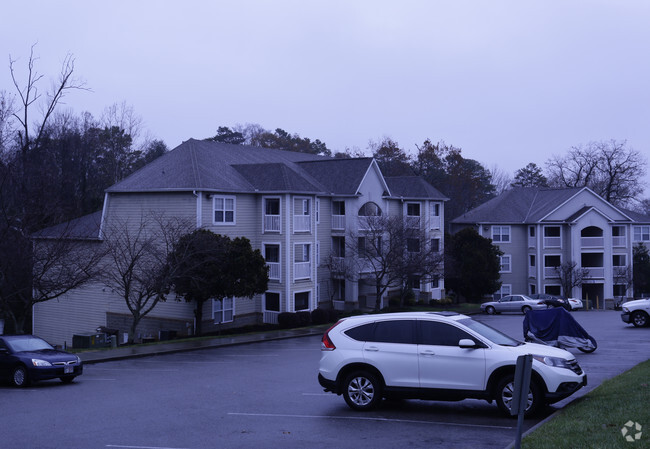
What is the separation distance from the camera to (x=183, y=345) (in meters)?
28.7

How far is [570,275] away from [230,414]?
164 feet

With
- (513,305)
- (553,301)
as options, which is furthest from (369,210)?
(553,301)

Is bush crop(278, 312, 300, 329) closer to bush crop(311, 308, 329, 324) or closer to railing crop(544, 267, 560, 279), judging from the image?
bush crop(311, 308, 329, 324)

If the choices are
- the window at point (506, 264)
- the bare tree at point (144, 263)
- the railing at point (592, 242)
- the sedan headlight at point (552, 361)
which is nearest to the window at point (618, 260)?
the railing at point (592, 242)

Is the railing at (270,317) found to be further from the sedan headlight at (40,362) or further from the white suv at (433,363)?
the white suv at (433,363)

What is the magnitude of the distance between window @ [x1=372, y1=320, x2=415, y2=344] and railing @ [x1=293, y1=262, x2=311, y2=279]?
2667cm

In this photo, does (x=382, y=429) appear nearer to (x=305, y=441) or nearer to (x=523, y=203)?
(x=305, y=441)

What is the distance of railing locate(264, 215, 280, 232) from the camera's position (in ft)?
129

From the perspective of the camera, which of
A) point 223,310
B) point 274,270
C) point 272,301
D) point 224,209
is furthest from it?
point 272,301

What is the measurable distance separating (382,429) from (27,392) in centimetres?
1032

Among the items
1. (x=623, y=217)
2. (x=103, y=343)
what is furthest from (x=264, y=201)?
(x=623, y=217)

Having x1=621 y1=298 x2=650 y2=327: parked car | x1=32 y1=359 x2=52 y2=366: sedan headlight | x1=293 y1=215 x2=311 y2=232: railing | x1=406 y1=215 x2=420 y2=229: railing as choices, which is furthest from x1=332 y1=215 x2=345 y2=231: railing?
x1=32 y1=359 x2=52 y2=366: sedan headlight

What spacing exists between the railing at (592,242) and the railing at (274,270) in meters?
32.2

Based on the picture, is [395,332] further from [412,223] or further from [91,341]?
[412,223]
